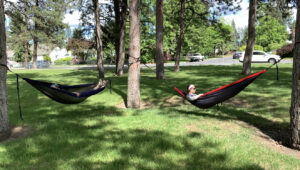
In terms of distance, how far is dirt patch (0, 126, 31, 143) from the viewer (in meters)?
4.21

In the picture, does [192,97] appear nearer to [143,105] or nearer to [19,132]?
[143,105]

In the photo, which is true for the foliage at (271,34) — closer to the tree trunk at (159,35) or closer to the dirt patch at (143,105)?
the tree trunk at (159,35)

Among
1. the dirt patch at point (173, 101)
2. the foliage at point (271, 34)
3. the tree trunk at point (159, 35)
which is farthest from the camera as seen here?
the foliage at point (271, 34)

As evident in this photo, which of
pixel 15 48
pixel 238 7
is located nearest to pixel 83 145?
pixel 238 7

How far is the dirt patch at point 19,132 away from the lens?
421 centimetres

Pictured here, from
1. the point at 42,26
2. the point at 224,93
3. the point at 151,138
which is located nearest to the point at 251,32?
the point at 224,93

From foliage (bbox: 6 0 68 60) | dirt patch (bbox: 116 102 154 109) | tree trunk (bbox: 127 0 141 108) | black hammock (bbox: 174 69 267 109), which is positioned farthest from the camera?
foliage (bbox: 6 0 68 60)

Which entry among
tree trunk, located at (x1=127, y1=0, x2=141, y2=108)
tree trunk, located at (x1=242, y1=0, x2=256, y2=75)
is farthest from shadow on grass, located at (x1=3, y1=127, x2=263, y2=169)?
tree trunk, located at (x1=242, y1=0, x2=256, y2=75)

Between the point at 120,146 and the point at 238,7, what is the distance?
1354 cm

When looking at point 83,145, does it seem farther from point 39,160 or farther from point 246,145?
point 246,145

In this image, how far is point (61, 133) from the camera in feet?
14.0

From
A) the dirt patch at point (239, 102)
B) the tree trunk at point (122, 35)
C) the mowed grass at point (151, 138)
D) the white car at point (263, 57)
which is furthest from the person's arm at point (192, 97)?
the white car at point (263, 57)

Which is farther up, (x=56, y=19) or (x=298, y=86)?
(x=56, y=19)

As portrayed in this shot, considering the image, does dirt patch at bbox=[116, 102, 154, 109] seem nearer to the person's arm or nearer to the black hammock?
the person's arm
